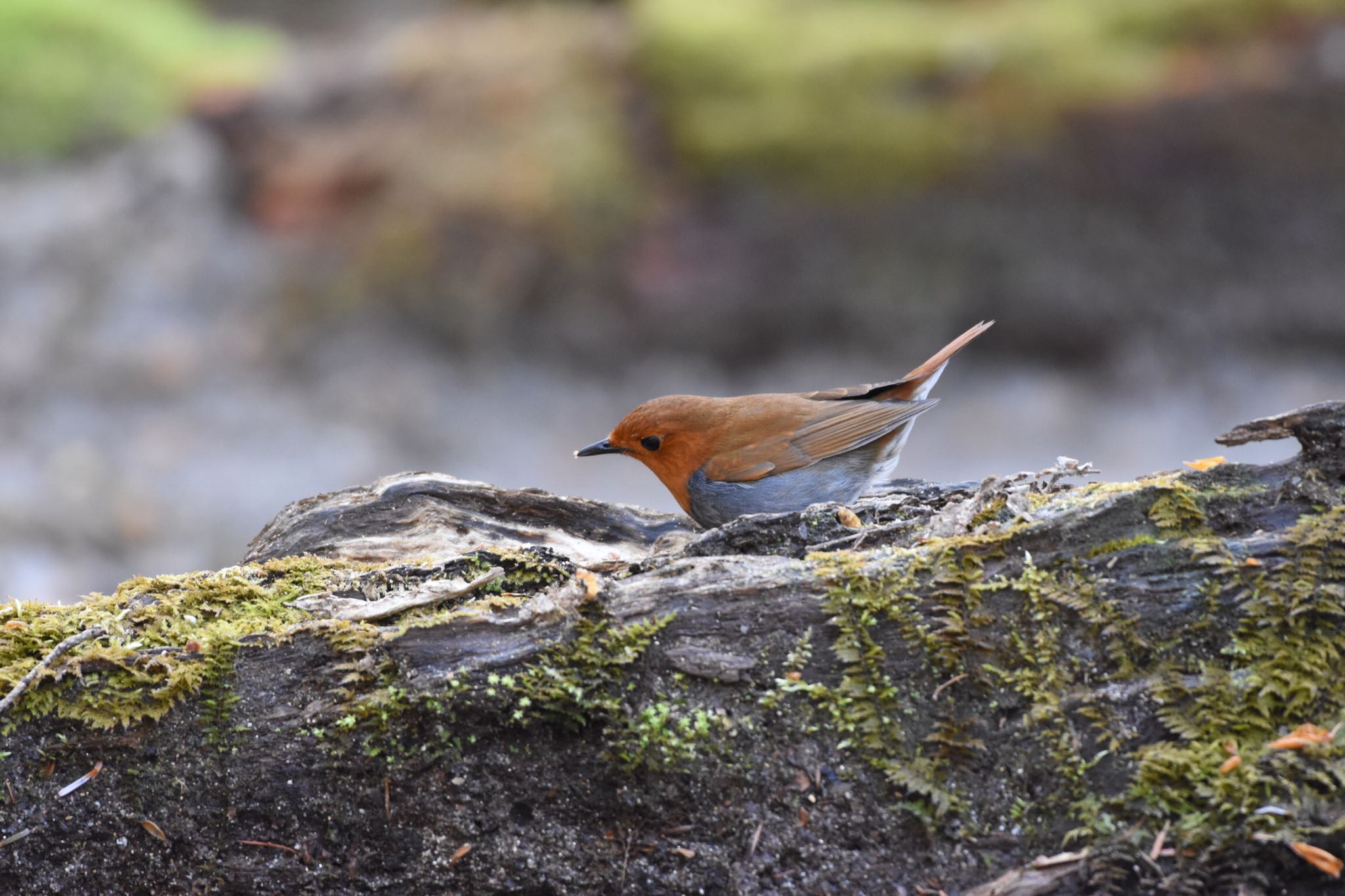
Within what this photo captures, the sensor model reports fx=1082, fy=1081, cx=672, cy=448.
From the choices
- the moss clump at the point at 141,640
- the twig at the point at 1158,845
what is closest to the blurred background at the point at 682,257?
the moss clump at the point at 141,640

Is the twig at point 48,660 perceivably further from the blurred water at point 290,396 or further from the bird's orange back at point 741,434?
the blurred water at point 290,396

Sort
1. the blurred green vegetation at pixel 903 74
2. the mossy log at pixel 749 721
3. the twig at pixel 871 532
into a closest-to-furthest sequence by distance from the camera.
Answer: the mossy log at pixel 749 721 → the twig at pixel 871 532 → the blurred green vegetation at pixel 903 74

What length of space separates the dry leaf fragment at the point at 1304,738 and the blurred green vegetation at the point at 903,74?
10.0m

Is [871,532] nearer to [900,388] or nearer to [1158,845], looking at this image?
[1158,845]

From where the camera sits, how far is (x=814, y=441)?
198 inches

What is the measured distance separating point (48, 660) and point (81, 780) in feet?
0.97

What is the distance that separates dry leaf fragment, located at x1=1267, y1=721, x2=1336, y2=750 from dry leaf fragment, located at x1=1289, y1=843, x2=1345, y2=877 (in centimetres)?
21

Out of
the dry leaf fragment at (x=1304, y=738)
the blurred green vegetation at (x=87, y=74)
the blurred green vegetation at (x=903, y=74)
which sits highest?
the blurred green vegetation at (x=87, y=74)

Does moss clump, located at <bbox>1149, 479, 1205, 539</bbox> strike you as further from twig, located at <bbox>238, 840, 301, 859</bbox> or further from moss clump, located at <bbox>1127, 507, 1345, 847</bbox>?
twig, located at <bbox>238, 840, 301, 859</bbox>

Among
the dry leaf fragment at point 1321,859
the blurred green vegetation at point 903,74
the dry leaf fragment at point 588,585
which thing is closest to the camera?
the dry leaf fragment at point 1321,859

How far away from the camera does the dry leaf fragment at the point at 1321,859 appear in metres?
2.08

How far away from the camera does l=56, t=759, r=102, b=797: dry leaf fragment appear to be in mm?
2529

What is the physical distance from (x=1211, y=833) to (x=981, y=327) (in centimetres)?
310

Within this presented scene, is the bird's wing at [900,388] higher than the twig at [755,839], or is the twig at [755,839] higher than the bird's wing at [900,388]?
the bird's wing at [900,388]
